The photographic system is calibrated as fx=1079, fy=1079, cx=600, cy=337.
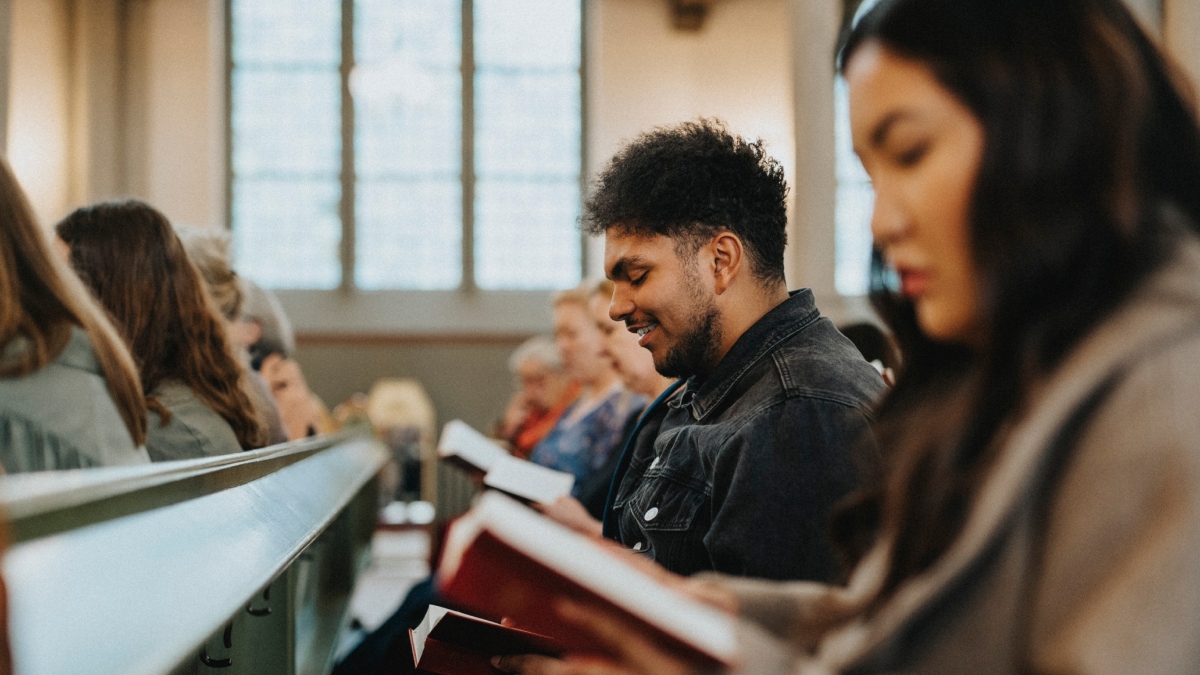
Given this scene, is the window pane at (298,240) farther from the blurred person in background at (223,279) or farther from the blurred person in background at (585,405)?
the blurred person in background at (223,279)

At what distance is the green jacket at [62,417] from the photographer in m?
1.83

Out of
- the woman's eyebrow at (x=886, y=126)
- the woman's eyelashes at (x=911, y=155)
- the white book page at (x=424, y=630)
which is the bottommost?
the white book page at (x=424, y=630)

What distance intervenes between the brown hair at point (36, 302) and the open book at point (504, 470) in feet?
3.27

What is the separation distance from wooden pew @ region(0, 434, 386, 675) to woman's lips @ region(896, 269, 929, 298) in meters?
0.77

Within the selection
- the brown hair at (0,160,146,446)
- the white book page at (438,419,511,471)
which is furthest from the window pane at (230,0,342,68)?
the brown hair at (0,160,146,446)

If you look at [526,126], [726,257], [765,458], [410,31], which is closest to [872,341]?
[726,257]

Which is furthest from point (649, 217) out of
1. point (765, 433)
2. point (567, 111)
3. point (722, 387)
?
point (567, 111)

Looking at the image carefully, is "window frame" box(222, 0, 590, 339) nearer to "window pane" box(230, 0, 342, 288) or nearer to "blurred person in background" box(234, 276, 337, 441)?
"window pane" box(230, 0, 342, 288)

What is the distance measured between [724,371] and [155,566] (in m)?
1.01

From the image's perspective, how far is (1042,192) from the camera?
A: 83 cm

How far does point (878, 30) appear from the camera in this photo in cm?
95

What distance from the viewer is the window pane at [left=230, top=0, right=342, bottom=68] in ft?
39.5

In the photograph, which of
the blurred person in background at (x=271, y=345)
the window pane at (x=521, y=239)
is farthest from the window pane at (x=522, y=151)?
the blurred person in background at (x=271, y=345)

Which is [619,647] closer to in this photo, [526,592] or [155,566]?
[526,592]
